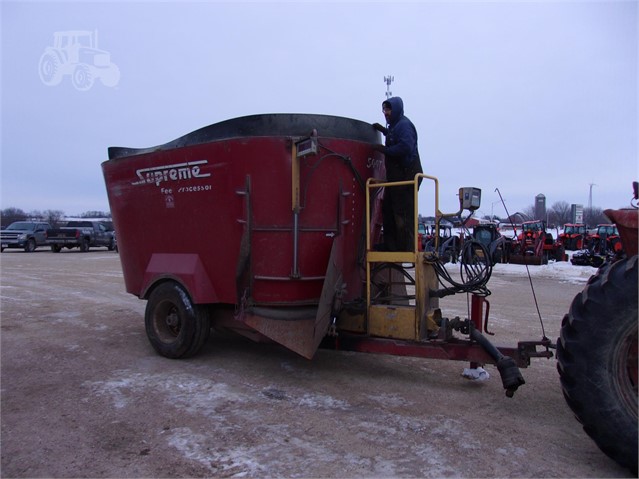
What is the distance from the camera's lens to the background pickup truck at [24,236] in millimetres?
25859

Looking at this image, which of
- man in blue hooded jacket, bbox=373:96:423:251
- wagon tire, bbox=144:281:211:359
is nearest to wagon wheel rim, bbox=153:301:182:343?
wagon tire, bbox=144:281:211:359

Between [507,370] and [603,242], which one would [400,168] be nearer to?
[507,370]

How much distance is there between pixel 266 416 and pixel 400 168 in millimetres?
2991

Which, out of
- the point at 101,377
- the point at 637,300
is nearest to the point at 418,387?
the point at 637,300

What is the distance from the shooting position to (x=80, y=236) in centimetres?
2708

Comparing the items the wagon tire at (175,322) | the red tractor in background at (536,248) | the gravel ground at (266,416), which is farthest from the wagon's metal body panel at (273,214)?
the red tractor in background at (536,248)

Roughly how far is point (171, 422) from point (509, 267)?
17.4 m

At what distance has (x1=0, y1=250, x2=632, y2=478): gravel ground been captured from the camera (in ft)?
11.5

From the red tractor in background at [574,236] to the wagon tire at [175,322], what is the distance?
883 inches

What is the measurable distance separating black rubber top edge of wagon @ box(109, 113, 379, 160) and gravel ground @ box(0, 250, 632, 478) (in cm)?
260

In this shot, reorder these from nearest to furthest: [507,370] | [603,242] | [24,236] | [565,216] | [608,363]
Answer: [608,363] → [507,370] → [603,242] → [24,236] → [565,216]

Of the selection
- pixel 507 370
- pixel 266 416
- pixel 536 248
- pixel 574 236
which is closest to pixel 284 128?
pixel 266 416

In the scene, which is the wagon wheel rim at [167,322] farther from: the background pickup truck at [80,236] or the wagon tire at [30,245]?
the wagon tire at [30,245]

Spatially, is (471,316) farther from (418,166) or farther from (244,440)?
(244,440)
